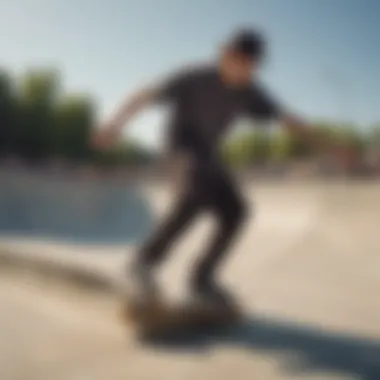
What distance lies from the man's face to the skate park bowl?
1.22 ft

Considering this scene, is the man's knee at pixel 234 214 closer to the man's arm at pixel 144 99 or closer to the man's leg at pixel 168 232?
the man's leg at pixel 168 232

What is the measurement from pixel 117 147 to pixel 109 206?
13.3 inches

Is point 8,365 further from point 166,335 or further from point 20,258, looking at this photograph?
point 20,258

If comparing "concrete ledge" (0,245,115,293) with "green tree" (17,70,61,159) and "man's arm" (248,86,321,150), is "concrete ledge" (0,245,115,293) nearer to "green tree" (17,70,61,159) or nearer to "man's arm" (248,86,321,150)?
"green tree" (17,70,61,159)

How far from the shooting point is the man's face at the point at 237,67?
4.33 ft

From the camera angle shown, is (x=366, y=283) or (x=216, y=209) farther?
(x=366, y=283)

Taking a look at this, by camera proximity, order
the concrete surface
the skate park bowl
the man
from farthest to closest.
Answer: the skate park bowl < the man < the concrete surface

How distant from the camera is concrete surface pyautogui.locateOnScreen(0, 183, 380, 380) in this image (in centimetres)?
Answer: 123

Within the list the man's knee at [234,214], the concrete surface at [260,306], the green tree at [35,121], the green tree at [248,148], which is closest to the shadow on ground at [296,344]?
the concrete surface at [260,306]

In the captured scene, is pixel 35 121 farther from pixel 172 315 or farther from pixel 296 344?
pixel 296 344

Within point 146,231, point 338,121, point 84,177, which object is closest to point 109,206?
point 84,177

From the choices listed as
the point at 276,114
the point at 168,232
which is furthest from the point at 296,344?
the point at 276,114

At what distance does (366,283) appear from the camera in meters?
1.53

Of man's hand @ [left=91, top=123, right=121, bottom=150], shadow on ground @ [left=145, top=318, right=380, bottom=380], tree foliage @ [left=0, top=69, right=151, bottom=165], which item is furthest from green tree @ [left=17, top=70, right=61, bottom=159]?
shadow on ground @ [left=145, top=318, right=380, bottom=380]
